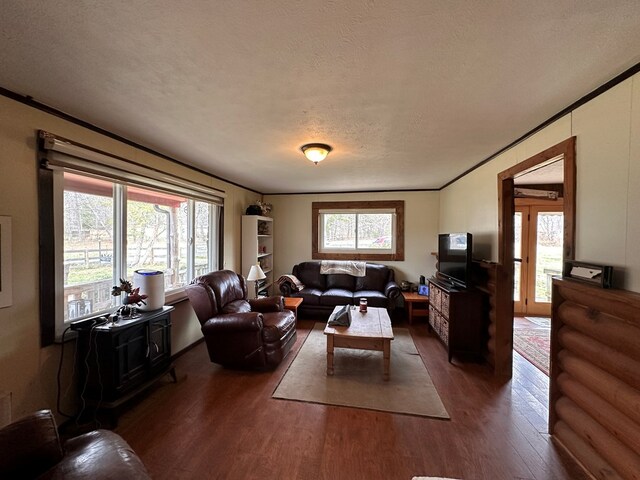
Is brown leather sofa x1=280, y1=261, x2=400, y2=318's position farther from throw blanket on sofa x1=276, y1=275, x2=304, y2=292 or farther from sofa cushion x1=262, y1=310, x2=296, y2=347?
sofa cushion x1=262, y1=310, x2=296, y2=347

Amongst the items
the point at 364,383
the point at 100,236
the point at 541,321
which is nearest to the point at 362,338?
the point at 364,383

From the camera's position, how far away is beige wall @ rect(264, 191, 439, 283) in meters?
5.05

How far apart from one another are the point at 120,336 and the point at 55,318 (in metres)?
0.46

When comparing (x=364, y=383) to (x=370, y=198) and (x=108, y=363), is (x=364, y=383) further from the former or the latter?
(x=370, y=198)

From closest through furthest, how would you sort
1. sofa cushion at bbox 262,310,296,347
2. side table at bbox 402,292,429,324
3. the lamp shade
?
sofa cushion at bbox 262,310,296,347 < the lamp shade < side table at bbox 402,292,429,324

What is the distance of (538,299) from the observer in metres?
4.68

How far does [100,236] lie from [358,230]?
409cm

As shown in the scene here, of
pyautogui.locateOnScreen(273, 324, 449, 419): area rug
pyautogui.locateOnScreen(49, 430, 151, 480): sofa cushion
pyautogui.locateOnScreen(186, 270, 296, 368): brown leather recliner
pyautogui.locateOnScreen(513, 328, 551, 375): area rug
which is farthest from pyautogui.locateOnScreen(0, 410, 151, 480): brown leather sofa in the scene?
pyautogui.locateOnScreen(513, 328, 551, 375): area rug

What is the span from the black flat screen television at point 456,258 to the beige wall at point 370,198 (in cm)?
114

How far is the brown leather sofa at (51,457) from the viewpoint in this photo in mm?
1053

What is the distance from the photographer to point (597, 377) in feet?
5.07

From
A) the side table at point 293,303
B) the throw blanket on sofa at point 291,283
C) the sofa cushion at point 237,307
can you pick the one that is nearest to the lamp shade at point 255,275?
the sofa cushion at point 237,307

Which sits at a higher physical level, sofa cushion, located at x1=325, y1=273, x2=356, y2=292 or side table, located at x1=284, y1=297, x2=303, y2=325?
sofa cushion, located at x1=325, y1=273, x2=356, y2=292

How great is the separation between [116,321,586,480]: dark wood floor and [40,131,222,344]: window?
1069 millimetres
